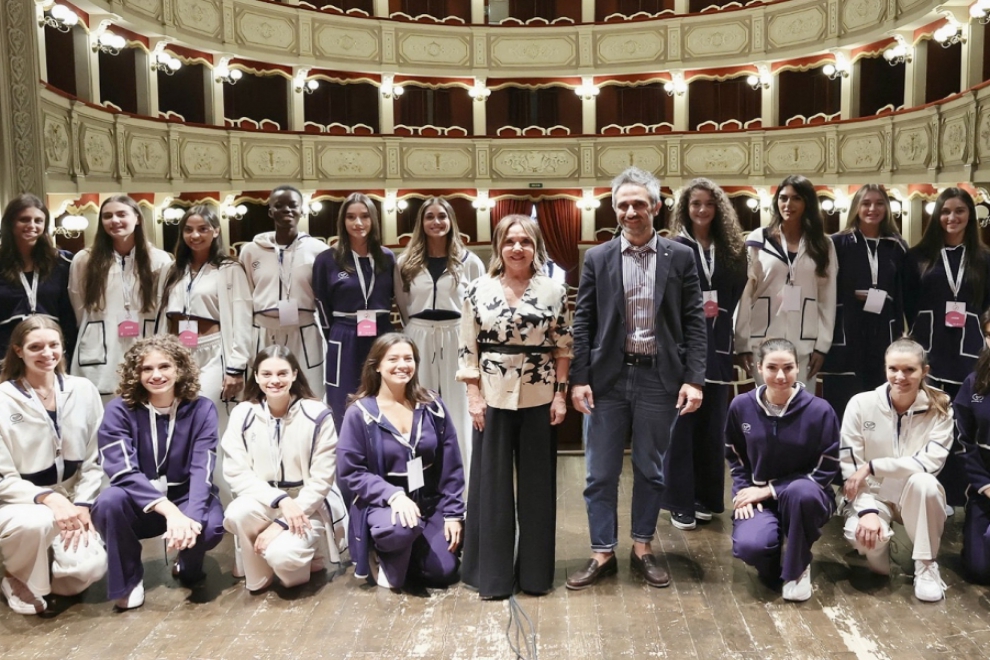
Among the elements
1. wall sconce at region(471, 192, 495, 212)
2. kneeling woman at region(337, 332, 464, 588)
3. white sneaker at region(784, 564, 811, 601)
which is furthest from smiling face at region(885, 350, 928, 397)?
wall sconce at region(471, 192, 495, 212)

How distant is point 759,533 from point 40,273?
354cm

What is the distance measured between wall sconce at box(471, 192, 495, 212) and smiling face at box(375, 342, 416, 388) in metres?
13.8

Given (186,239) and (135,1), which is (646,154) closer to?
(135,1)

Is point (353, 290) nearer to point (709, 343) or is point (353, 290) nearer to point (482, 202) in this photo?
point (709, 343)

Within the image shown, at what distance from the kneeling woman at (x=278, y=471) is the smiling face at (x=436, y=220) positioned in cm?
102

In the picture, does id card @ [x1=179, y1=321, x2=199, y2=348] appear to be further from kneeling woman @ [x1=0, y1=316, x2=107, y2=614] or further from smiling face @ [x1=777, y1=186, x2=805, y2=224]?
smiling face @ [x1=777, y1=186, x2=805, y2=224]

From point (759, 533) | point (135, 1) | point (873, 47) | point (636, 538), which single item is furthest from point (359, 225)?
point (873, 47)

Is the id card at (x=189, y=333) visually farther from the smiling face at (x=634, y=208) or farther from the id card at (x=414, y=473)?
the smiling face at (x=634, y=208)

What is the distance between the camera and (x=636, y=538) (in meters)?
3.86

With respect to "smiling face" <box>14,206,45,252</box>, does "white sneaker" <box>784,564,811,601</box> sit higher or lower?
lower

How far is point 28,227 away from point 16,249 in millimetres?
127

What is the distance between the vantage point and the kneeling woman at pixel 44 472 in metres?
3.56

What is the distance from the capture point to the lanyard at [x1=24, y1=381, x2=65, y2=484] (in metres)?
3.75

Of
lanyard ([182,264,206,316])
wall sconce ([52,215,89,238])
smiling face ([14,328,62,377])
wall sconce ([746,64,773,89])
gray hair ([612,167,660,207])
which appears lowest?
smiling face ([14,328,62,377])
